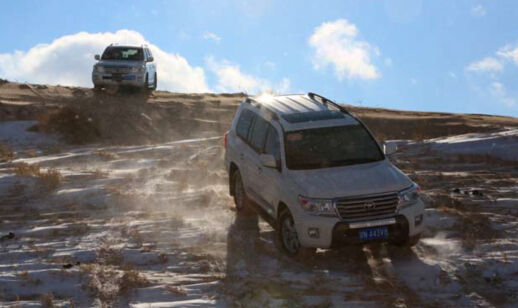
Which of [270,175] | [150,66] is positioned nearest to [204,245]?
[270,175]

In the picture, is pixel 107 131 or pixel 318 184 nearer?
pixel 318 184

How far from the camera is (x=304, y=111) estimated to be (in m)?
10.2

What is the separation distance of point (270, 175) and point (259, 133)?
979 millimetres

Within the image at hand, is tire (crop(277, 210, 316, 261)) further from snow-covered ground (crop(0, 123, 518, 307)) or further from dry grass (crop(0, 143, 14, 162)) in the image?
dry grass (crop(0, 143, 14, 162))

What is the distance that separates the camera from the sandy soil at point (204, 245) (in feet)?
27.0

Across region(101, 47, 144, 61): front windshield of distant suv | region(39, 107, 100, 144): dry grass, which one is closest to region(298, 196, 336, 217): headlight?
region(39, 107, 100, 144): dry grass

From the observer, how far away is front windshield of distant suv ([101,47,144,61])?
26297 mm

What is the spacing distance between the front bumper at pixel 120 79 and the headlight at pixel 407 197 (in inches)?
710

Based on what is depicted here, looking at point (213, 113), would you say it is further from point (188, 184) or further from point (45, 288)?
point (45, 288)

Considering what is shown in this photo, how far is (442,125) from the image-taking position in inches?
899

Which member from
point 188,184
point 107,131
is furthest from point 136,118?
point 188,184

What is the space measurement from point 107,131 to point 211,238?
1170 centimetres

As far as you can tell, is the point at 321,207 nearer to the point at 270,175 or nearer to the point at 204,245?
the point at 270,175

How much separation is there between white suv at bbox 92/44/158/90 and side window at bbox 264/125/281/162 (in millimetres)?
16340
